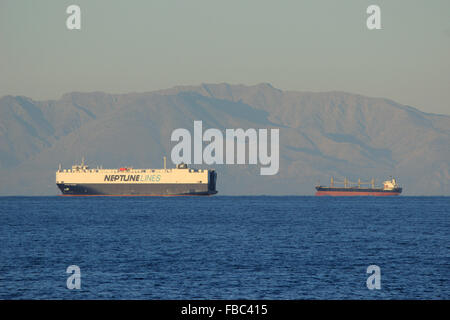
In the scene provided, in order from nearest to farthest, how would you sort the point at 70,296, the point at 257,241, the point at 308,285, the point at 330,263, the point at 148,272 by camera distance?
the point at 70,296 < the point at 308,285 < the point at 148,272 < the point at 330,263 < the point at 257,241

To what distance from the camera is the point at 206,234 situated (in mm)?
72812

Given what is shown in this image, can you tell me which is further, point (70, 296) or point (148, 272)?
point (148, 272)

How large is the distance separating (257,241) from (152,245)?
988 cm

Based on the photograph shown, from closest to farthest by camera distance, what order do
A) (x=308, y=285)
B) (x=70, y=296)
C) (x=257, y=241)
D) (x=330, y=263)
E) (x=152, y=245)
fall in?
(x=70, y=296), (x=308, y=285), (x=330, y=263), (x=152, y=245), (x=257, y=241)

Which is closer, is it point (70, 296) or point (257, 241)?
point (70, 296)

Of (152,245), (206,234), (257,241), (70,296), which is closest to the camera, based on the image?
(70,296)

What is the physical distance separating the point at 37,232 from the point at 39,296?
138 ft

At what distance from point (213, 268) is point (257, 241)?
2008 cm

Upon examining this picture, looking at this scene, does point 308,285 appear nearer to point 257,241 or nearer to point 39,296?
point 39,296
